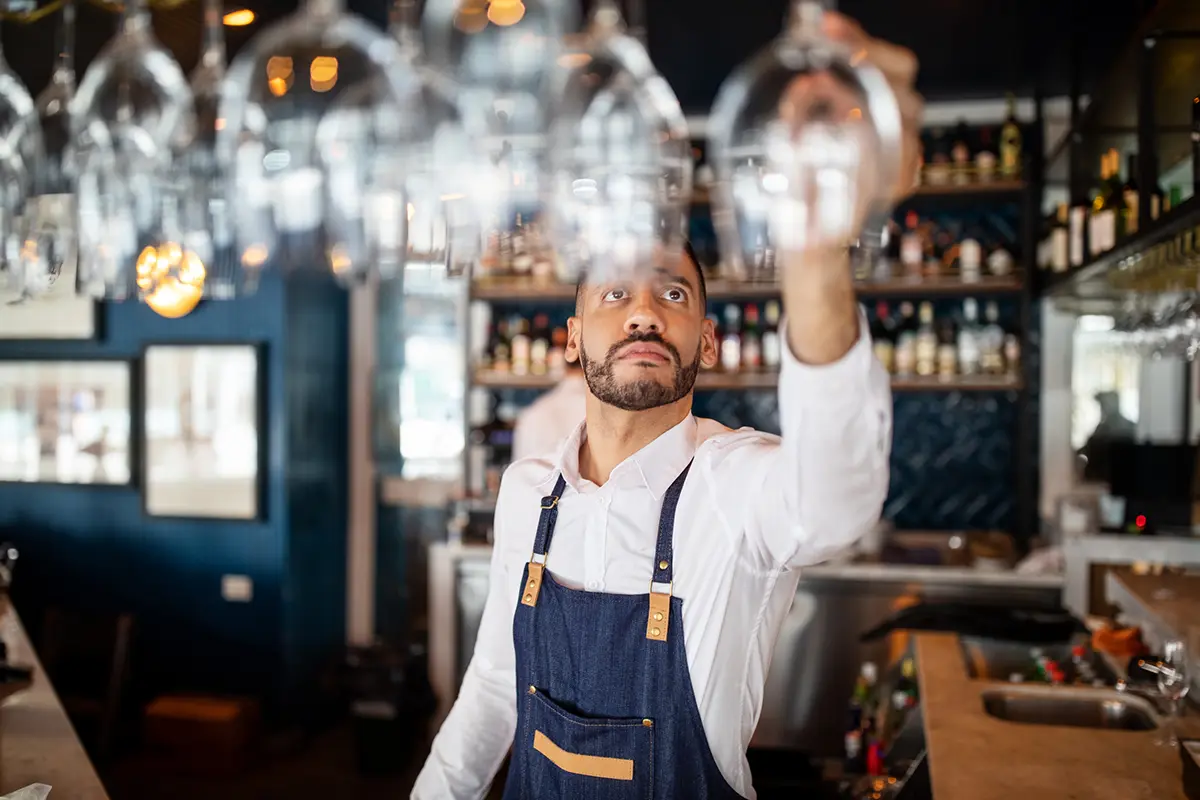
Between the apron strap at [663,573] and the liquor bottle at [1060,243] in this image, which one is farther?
the liquor bottle at [1060,243]

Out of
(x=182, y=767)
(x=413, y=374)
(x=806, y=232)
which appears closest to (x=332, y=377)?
(x=413, y=374)

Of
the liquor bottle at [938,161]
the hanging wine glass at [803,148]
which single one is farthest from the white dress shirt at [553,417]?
the hanging wine glass at [803,148]

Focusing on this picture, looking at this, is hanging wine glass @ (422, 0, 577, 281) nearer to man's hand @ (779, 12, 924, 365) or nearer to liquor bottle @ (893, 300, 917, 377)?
man's hand @ (779, 12, 924, 365)

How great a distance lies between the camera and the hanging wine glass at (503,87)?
1014 mm

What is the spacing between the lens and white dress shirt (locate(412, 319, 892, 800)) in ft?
3.77

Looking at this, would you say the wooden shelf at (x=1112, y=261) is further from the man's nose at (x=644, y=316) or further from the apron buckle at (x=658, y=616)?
the apron buckle at (x=658, y=616)

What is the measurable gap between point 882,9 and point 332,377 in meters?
3.27

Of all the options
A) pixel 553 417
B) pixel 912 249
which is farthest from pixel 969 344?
pixel 553 417

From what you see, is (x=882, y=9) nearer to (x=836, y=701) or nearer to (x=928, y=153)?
(x=928, y=153)

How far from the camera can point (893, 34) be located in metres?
4.16

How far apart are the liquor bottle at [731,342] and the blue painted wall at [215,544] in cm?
210

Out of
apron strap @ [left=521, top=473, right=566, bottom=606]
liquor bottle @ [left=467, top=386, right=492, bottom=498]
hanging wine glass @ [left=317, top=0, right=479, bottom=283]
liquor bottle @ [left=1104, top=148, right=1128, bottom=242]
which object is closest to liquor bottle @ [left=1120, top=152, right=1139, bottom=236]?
liquor bottle @ [left=1104, top=148, right=1128, bottom=242]

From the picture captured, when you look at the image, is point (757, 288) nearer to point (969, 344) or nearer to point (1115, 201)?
point (969, 344)

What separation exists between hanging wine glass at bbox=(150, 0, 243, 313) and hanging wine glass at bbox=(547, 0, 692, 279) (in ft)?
1.38
